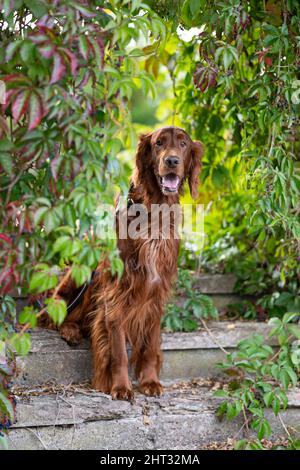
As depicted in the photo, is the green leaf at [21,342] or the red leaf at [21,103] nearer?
the red leaf at [21,103]

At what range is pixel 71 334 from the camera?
346 centimetres

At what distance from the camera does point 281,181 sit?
2.81m

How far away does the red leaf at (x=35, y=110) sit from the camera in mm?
1831

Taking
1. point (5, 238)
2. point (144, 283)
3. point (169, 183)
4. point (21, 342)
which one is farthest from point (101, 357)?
point (5, 238)

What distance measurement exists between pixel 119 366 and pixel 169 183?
903mm

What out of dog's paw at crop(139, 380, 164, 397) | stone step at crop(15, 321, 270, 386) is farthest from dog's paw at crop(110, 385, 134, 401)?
stone step at crop(15, 321, 270, 386)

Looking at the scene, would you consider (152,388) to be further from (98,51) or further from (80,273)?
(98,51)

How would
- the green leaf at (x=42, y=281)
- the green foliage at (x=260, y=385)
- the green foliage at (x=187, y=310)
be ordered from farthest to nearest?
the green foliage at (x=187, y=310) → the green foliage at (x=260, y=385) → the green leaf at (x=42, y=281)

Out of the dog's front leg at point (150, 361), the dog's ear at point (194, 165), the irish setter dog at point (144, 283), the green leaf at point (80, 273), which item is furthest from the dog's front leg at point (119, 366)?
the green leaf at point (80, 273)

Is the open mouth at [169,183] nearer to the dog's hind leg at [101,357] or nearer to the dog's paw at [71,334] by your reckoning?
the dog's hind leg at [101,357]

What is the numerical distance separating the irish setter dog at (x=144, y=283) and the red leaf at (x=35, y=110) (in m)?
1.33

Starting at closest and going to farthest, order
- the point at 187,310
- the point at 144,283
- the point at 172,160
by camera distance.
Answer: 1. the point at 172,160
2. the point at 144,283
3. the point at 187,310

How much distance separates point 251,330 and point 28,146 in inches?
84.8

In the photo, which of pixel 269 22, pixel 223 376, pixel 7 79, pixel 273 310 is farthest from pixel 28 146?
pixel 273 310
